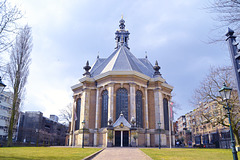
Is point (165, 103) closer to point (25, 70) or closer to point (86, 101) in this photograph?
point (86, 101)

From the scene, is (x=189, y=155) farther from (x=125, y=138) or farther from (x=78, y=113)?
(x=78, y=113)

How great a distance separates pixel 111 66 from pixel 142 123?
1242 centimetres

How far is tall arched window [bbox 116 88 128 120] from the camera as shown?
1369 inches

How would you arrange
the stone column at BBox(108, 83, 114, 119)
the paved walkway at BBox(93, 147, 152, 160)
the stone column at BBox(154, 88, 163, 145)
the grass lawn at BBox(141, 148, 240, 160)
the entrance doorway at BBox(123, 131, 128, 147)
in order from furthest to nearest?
1. the stone column at BBox(154, 88, 163, 145)
2. the stone column at BBox(108, 83, 114, 119)
3. the entrance doorway at BBox(123, 131, 128, 147)
4. the grass lawn at BBox(141, 148, 240, 160)
5. the paved walkway at BBox(93, 147, 152, 160)

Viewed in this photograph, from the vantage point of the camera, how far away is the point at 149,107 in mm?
37906

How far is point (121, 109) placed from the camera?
1377 inches

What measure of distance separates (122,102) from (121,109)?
1.28m

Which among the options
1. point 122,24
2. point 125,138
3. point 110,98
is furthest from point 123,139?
point 122,24

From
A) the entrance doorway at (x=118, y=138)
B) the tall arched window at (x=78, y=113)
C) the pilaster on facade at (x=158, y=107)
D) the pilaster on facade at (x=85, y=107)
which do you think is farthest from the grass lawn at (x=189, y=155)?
the tall arched window at (x=78, y=113)

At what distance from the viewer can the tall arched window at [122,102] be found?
34.8 metres

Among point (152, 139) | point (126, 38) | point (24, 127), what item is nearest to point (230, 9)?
point (152, 139)

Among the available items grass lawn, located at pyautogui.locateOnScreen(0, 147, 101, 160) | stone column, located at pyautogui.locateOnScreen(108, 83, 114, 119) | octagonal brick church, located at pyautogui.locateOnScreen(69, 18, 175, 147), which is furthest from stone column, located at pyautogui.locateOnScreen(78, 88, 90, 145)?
grass lawn, located at pyautogui.locateOnScreen(0, 147, 101, 160)

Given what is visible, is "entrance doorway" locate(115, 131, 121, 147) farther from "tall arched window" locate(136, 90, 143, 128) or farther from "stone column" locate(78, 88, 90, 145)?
"stone column" locate(78, 88, 90, 145)

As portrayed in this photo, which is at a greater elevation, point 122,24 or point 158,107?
point 122,24
